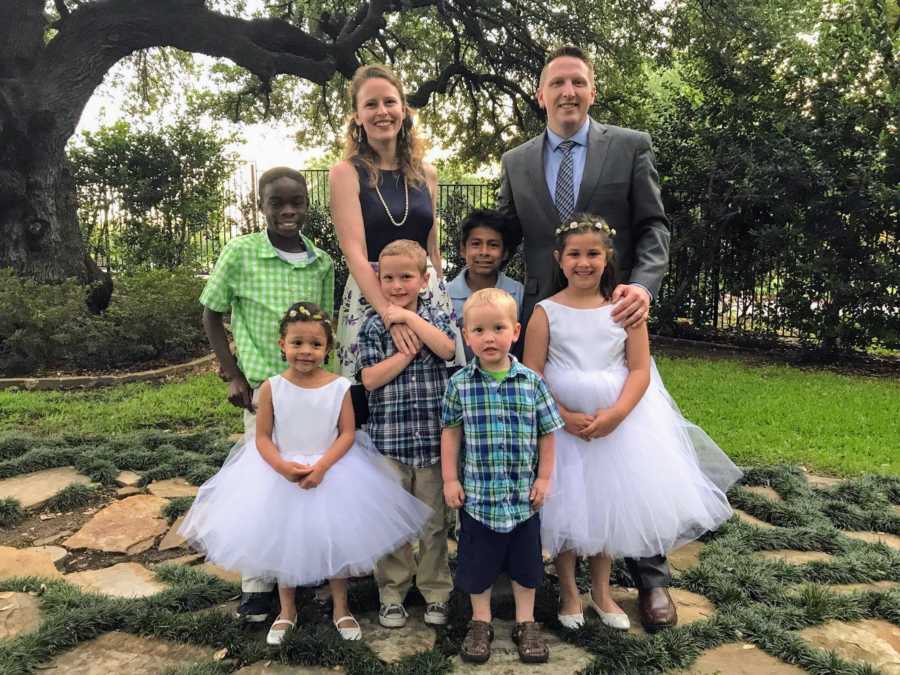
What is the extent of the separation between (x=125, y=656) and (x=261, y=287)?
1449mm

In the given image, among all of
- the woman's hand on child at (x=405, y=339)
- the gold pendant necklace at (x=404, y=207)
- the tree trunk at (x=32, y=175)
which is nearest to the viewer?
the woman's hand on child at (x=405, y=339)

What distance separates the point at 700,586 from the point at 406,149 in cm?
230

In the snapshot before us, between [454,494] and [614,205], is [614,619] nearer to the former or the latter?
[454,494]

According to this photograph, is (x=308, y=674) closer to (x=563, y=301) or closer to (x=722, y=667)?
(x=722, y=667)

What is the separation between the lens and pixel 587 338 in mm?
2561

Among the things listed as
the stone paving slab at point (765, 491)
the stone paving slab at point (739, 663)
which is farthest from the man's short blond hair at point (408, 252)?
the stone paving slab at point (765, 491)

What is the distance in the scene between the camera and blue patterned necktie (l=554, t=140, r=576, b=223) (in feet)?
9.25

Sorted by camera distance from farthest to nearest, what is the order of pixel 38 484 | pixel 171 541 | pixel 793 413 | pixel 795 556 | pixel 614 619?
pixel 793 413
pixel 38 484
pixel 171 541
pixel 795 556
pixel 614 619

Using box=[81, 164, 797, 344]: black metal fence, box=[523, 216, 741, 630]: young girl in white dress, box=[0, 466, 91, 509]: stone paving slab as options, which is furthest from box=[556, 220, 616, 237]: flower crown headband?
box=[81, 164, 797, 344]: black metal fence

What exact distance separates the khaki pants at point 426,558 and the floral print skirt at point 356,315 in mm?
445

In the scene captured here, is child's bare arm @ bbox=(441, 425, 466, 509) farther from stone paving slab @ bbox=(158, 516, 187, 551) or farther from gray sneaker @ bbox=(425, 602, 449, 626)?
stone paving slab @ bbox=(158, 516, 187, 551)

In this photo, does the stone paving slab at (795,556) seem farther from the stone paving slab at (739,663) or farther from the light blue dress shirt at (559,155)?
the light blue dress shirt at (559,155)

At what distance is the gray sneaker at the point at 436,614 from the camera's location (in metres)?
2.58

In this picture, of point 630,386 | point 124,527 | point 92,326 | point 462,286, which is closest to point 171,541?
point 124,527
